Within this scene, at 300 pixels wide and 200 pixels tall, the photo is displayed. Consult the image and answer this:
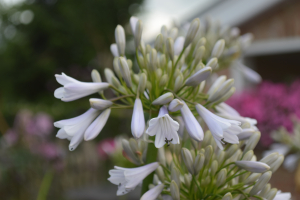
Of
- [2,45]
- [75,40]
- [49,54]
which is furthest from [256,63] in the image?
[2,45]

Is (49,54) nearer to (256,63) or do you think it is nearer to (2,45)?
(2,45)

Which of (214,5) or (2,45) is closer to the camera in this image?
(214,5)

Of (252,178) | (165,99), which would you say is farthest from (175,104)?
(252,178)

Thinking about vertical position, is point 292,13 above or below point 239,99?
above

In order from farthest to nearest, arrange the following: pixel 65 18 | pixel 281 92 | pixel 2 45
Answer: pixel 2 45
pixel 65 18
pixel 281 92

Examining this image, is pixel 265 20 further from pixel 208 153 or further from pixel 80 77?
pixel 80 77

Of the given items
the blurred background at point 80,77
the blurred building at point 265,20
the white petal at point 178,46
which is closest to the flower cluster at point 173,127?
the white petal at point 178,46
